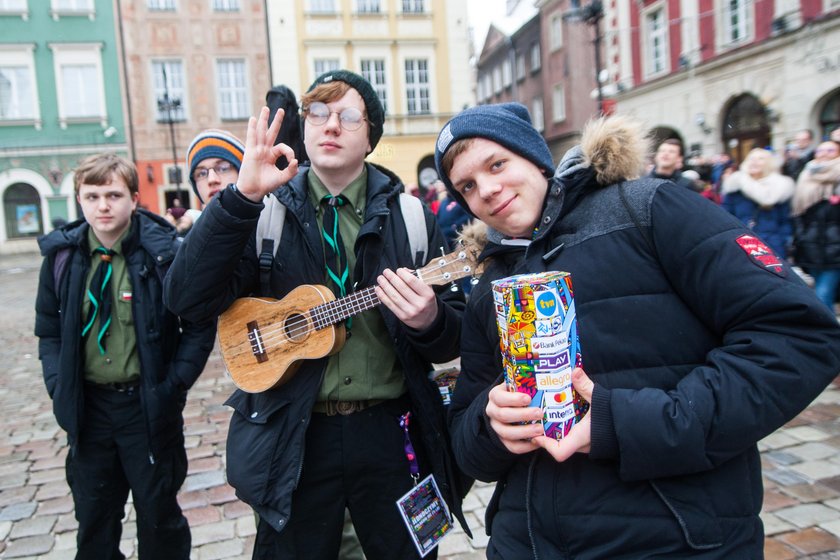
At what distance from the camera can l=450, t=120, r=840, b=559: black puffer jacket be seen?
1168 mm

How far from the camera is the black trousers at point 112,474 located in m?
2.67

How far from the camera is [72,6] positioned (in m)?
22.8

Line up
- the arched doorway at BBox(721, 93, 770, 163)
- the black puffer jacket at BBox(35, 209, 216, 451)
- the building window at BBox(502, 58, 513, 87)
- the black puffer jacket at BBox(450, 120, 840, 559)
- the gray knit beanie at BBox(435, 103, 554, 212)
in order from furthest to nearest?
the building window at BBox(502, 58, 513, 87)
the arched doorway at BBox(721, 93, 770, 163)
the black puffer jacket at BBox(35, 209, 216, 451)
the gray knit beanie at BBox(435, 103, 554, 212)
the black puffer jacket at BBox(450, 120, 840, 559)

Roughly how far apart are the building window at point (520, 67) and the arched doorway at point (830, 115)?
20.3 m

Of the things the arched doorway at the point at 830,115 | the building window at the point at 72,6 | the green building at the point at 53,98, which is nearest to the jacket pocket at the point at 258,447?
the arched doorway at the point at 830,115

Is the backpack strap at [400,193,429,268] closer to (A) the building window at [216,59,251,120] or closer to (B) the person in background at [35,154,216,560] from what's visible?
(B) the person in background at [35,154,216,560]

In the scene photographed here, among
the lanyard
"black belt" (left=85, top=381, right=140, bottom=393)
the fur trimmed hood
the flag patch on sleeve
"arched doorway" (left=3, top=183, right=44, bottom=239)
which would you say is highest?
"arched doorway" (left=3, top=183, right=44, bottom=239)

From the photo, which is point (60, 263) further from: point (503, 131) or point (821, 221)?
point (821, 221)

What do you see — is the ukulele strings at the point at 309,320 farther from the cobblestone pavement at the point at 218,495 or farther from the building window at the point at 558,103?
the building window at the point at 558,103

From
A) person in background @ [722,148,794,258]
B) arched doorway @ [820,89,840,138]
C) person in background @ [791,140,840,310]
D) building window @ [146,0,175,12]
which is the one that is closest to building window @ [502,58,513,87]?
building window @ [146,0,175,12]

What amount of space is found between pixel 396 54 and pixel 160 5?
909cm

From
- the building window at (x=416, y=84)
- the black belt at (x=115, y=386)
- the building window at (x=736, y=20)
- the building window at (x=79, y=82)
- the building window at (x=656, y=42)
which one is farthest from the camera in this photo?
the building window at (x=416, y=84)

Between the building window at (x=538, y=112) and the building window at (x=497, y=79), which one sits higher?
the building window at (x=497, y=79)

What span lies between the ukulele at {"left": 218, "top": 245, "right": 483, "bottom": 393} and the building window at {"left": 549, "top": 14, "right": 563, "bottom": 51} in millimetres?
27895
